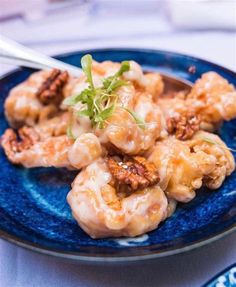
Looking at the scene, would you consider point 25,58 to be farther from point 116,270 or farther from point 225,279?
point 225,279

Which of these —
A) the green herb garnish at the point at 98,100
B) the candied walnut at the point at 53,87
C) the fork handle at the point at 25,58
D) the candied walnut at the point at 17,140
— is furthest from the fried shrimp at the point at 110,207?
the fork handle at the point at 25,58

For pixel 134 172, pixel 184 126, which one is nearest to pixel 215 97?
pixel 184 126

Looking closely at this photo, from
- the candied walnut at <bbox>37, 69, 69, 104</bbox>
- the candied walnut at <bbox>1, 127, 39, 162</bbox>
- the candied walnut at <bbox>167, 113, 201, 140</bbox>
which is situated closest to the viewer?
the candied walnut at <bbox>167, 113, 201, 140</bbox>

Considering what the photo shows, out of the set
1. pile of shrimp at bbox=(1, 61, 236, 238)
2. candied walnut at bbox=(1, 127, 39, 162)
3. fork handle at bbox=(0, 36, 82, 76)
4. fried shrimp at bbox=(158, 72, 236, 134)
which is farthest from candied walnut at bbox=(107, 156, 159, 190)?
fork handle at bbox=(0, 36, 82, 76)

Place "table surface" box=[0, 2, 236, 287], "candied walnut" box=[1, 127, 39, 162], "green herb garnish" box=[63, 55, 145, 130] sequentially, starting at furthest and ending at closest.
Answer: "candied walnut" box=[1, 127, 39, 162], "green herb garnish" box=[63, 55, 145, 130], "table surface" box=[0, 2, 236, 287]

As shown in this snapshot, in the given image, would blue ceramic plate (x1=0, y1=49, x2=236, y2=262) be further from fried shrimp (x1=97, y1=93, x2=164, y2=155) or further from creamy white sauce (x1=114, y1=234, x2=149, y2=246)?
fried shrimp (x1=97, y1=93, x2=164, y2=155)

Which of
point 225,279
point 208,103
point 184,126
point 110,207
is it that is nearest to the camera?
point 225,279

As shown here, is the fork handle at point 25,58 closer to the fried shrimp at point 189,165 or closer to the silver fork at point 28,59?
the silver fork at point 28,59
